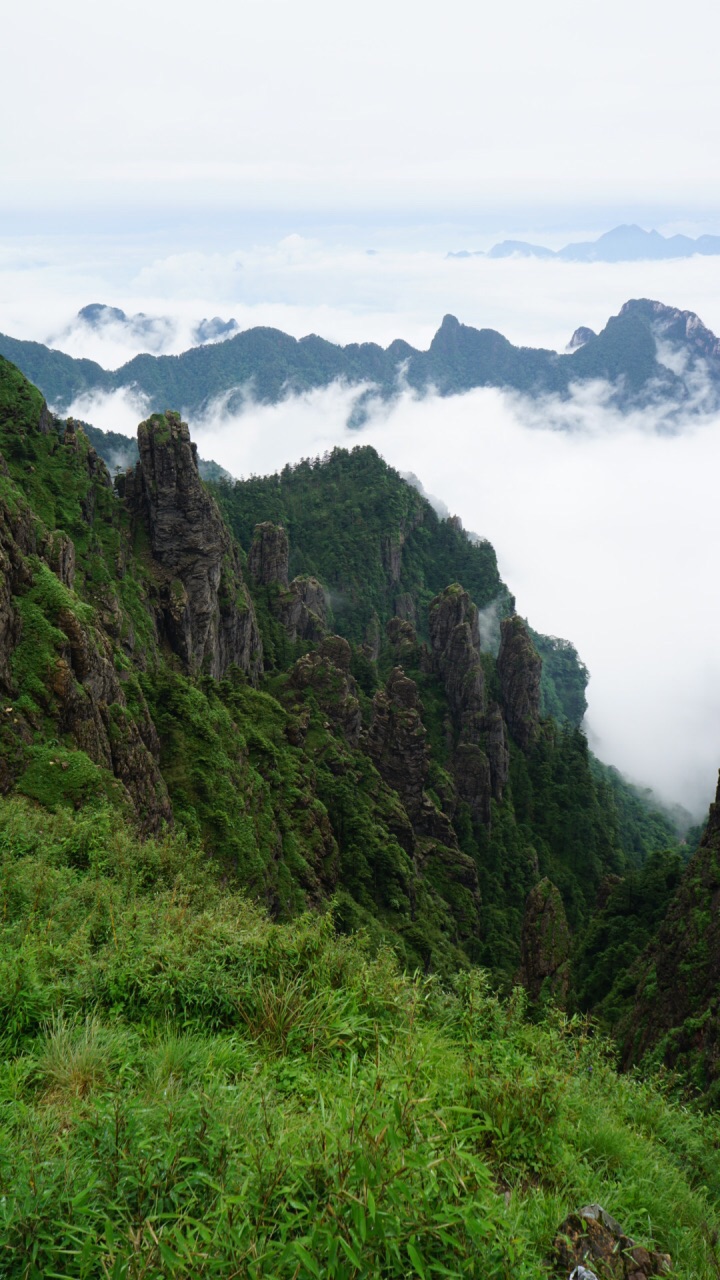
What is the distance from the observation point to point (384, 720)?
63625 millimetres

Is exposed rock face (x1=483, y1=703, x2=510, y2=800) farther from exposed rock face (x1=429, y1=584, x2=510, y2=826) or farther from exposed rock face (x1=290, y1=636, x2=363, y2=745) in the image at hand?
exposed rock face (x1=290, y1=636, x2=363, y2=745)

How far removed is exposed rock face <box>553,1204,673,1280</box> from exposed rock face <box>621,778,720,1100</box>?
1504cm

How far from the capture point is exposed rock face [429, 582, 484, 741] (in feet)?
266

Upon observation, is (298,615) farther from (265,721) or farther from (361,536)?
(361,536)

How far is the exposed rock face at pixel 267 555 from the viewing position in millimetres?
86938

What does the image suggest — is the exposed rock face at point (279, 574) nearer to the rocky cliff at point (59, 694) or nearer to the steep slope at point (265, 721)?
the steep slope at point (265, 721)

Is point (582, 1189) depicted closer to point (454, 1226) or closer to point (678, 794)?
point (454, 1226)

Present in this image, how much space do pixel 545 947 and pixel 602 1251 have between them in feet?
130

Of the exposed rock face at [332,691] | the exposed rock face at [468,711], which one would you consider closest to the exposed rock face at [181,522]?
the exposed rock face at [332,691]

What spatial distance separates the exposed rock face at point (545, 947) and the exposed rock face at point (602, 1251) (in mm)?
35566

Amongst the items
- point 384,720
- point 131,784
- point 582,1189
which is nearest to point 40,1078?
point 582,1189

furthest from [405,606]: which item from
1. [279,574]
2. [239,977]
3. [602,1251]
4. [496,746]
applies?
[602,1251]

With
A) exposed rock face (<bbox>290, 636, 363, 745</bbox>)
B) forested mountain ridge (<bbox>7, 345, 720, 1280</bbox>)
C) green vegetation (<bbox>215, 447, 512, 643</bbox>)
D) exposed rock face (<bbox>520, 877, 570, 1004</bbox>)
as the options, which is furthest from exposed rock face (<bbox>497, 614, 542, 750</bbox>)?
exposed rock face (<bbox>520, 877, 570, 1004</bbox>)

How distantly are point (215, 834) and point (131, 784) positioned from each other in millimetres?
6833
